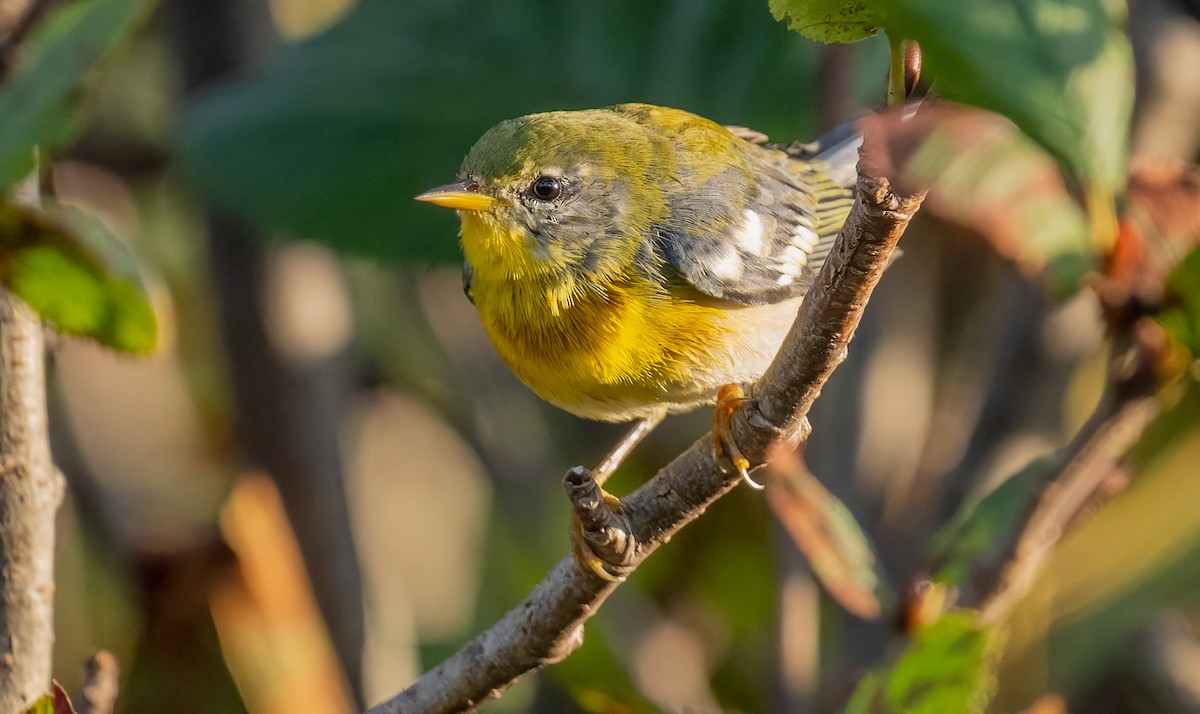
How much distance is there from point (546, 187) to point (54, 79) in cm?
99

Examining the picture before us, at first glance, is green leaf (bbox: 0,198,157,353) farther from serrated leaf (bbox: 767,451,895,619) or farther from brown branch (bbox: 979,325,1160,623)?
brown branch (bbox: 979,325,1160,623)

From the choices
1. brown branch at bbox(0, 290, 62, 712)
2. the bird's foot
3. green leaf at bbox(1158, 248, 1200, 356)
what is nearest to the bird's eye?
the bird's foot

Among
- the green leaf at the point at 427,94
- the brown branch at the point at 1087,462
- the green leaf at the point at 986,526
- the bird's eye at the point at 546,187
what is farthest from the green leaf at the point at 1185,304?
the green leaf at the point at 427,94

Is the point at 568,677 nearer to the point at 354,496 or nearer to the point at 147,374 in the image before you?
the point at 354,496

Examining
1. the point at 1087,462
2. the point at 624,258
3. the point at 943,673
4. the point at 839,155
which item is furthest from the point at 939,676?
the point at 839,155

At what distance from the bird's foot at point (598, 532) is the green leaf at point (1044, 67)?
589 millimetres

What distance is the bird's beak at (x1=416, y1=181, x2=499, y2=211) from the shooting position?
226 cm

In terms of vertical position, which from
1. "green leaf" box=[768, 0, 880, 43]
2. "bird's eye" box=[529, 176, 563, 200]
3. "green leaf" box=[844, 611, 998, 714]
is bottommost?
"green leaf" box=[844, 611, 998, 714]

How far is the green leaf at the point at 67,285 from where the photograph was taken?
1.47 m

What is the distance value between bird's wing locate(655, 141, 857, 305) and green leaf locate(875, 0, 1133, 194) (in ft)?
2.32

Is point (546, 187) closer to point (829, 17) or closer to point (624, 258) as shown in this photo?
point (624, 258)

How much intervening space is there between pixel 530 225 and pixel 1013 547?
973 mm

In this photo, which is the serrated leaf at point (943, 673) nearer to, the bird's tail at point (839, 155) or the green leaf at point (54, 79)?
the green leaf at point (54, 79)

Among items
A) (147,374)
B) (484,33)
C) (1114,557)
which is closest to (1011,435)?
(1114,557)
